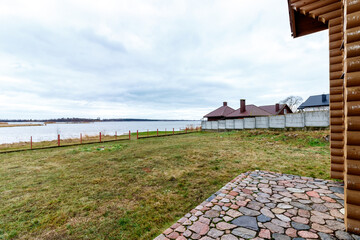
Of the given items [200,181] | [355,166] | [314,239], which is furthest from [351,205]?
[200,181]

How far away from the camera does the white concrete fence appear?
1271 cm

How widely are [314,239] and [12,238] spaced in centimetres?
402

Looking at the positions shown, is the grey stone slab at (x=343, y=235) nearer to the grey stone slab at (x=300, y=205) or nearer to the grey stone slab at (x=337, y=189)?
the grey stone slab at (x=300, y=205)

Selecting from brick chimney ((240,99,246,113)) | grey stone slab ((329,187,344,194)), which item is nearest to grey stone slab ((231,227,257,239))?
grey stone slab ((329,187,344,194))

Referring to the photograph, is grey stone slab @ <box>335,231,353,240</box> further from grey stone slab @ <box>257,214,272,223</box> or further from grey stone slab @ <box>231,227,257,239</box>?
grey stone slab @ <box>231,227,257,239</box>

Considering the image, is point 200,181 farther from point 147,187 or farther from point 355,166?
point 355,166

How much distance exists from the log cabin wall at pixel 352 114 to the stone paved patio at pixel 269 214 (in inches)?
12.4

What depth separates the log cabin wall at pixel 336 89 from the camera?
3531mm

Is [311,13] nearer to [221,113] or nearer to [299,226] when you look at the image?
[299,226]

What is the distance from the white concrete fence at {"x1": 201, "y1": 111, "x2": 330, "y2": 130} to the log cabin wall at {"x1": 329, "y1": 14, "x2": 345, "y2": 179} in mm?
11265

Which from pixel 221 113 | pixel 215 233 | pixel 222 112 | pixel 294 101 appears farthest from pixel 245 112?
pixel 294 101

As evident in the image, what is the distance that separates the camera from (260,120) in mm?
17469

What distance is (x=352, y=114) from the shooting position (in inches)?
78.1

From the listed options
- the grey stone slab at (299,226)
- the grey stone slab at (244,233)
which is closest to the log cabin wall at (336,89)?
the grey stone slab at (299,226)
